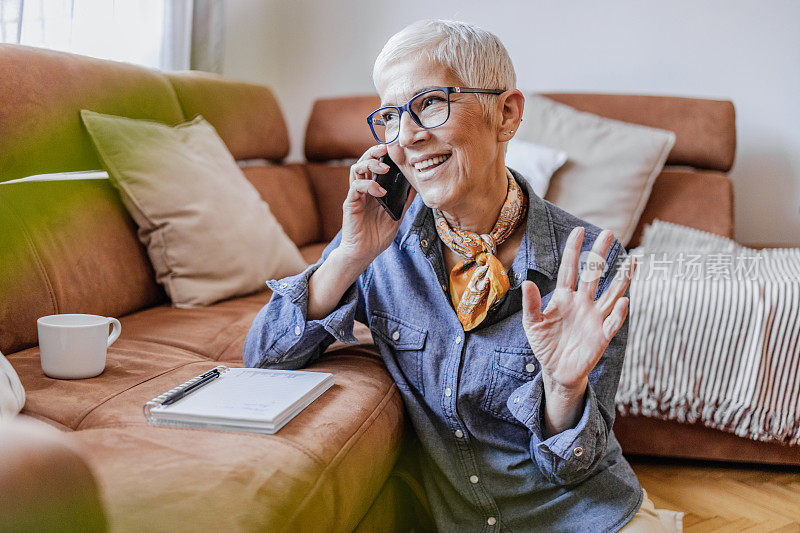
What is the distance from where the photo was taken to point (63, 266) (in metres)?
1.41

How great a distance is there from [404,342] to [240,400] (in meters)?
0.31

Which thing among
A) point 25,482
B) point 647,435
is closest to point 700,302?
point 647,435

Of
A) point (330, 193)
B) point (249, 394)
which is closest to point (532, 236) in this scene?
point (249, 394)

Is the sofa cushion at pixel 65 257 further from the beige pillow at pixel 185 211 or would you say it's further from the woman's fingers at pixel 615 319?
the woman's fingers at pixel 615 319

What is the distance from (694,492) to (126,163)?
1.52 metres

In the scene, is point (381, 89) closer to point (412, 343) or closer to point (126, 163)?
point (412, 343)

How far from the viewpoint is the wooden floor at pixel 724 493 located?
161 centimetres

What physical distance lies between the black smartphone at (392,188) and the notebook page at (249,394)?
270mm

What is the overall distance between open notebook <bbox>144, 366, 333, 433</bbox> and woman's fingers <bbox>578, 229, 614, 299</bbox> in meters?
0.39

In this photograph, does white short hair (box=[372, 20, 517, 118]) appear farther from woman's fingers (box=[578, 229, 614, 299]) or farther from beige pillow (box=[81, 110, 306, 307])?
beige pillow (box=[81, 110, 306, 307])

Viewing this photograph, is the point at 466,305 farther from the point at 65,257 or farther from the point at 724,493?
the point at 724,493

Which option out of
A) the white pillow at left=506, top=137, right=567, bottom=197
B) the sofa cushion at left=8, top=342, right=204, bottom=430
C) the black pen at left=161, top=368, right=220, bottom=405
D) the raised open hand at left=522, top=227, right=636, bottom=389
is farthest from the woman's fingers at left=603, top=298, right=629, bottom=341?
the white pillow at left=506, top=137, right=567, bottom=197

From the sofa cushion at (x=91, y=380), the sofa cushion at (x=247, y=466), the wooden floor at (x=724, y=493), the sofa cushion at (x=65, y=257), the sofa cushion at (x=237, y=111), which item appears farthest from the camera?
the sofa cushion at (x=237, y=111)

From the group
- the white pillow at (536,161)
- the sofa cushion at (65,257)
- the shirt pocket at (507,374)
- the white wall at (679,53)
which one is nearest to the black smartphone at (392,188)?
the shirt pocket at (507,374)
